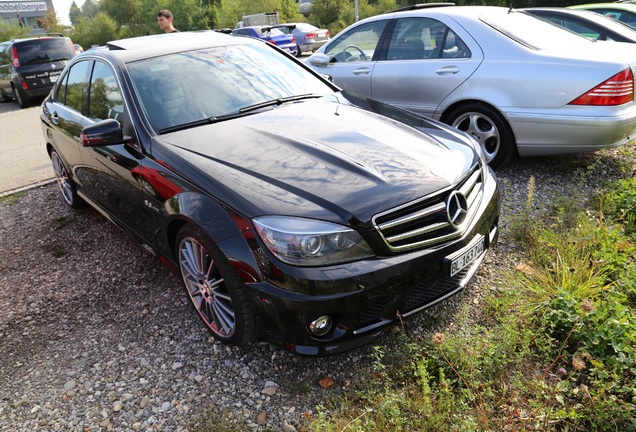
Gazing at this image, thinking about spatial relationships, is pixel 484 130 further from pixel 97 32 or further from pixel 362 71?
pixel 97 32

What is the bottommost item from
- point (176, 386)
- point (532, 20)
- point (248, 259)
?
point (176, 386)

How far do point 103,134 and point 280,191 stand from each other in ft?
4.89

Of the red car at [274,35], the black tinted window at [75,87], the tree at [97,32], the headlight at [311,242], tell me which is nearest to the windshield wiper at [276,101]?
the headlight at [311,242]

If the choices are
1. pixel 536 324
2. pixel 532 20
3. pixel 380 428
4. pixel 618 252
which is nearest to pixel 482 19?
pixel 532 20

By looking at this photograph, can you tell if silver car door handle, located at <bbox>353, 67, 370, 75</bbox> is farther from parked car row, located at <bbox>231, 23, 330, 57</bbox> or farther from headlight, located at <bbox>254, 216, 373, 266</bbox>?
parked car row, located at <bbox>231, 23, 330, 57</bbox>

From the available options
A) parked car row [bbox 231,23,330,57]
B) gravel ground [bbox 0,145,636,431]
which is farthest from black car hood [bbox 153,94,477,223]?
parked car row [bbox 231,23,330,57]

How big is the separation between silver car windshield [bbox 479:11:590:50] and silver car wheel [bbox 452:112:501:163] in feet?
2.58

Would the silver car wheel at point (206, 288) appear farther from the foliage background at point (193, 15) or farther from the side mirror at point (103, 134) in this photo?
the foliage background at point (193, 15)

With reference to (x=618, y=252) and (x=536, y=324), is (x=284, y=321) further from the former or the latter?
(x=618, y=252)

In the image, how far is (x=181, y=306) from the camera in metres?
3.44

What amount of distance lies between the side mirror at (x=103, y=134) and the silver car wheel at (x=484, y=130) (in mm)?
3336

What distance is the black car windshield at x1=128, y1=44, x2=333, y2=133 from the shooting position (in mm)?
3346

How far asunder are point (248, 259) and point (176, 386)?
0.89m

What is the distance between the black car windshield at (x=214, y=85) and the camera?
335cm
